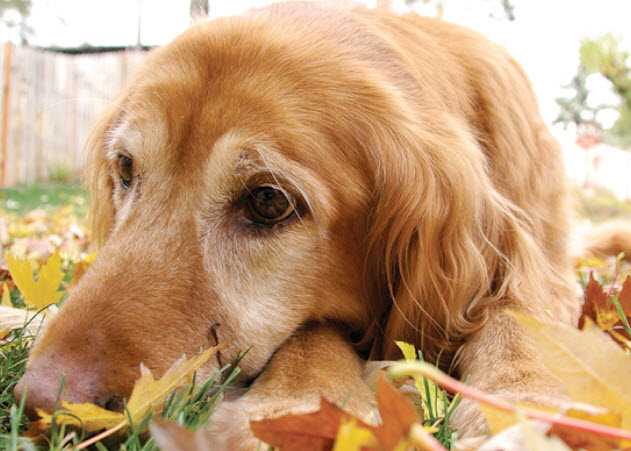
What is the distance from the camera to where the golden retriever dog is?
63.3 inches

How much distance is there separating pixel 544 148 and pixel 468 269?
0.88m

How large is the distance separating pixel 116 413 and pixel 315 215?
0.88 metres

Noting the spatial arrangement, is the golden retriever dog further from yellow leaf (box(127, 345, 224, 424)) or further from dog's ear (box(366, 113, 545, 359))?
yellow leaf (box(127, 345, 224, 424))

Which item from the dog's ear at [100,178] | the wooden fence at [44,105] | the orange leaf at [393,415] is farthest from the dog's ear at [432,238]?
the wooden fence at [44,105]

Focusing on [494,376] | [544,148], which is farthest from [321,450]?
[544,148]

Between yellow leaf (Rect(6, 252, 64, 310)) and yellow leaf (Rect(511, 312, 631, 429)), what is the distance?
5.43ft

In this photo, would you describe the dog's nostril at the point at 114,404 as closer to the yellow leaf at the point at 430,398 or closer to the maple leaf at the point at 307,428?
the maple leaf at the point at 307,428

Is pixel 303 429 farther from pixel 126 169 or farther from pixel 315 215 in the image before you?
A: pixel 126 169

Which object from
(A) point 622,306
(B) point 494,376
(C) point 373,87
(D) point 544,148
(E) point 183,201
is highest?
(C) point 373,87

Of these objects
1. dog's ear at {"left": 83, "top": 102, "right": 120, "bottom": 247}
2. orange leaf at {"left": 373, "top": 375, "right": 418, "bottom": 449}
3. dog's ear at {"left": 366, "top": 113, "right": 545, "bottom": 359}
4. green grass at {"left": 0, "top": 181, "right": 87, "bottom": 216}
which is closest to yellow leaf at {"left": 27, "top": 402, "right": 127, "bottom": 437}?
orange leaf at {"left": 373, "top": 375, "right": 418, "bottom": 449}

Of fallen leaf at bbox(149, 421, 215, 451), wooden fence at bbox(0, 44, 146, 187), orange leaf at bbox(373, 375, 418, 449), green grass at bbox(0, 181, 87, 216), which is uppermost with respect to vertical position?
fallen leaf at bbox(149, 421, 215, 451)

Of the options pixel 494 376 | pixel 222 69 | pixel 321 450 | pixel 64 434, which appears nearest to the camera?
pixel 321 450

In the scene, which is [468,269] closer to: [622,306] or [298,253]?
[622,306]

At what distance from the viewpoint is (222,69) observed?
1.84 metres
